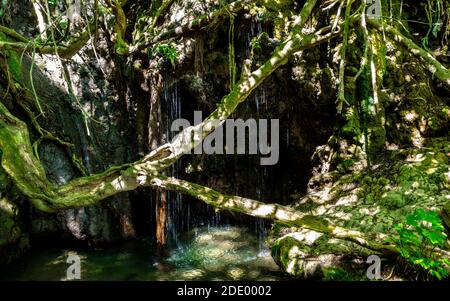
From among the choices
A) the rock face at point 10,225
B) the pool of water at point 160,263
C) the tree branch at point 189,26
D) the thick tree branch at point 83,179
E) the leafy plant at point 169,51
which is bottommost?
the pool of water at point 160,263

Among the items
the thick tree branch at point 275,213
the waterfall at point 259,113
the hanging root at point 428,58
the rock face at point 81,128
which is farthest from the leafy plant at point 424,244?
the rock face at point 81,128

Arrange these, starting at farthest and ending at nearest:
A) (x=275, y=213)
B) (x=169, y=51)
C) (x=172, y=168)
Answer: (x=172, y=168)
(x=169, y=51)
(x=275, y=213)

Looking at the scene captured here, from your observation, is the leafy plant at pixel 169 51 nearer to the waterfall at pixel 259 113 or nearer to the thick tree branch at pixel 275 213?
the waterfall at pixel 259 113

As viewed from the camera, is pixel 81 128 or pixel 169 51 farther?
pixel 81 128

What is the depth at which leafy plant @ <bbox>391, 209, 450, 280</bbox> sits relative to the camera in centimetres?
396

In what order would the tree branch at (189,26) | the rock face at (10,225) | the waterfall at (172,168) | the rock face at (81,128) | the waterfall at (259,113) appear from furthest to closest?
the waterfall at (172,168) < the waterfall at (259,113) < the rock face at (81,128) < the tree branch at (189,26) < the rock face at (10,225)

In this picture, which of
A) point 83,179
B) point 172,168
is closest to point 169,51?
point 172,168

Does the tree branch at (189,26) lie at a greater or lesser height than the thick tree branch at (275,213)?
greater

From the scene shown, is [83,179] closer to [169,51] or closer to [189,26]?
[169,51]

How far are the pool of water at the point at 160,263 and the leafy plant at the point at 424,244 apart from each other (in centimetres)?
177

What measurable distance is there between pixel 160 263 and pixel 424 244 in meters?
4.10

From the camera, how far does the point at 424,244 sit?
14.1ft

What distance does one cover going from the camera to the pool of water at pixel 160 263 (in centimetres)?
537

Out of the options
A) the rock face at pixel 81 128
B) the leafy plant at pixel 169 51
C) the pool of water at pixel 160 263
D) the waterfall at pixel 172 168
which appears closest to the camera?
the pool of water at pixel 160 263
